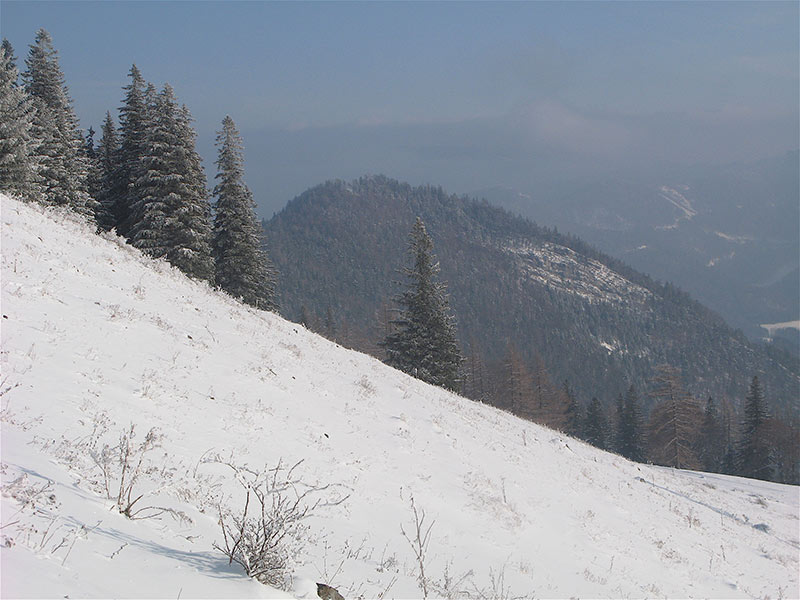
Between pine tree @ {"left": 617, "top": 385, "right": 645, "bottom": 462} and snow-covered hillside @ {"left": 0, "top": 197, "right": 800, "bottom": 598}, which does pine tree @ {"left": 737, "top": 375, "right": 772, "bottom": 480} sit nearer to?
pine tree @ {"left": 617, "top": 385, "right": 645, "bottom": 462}

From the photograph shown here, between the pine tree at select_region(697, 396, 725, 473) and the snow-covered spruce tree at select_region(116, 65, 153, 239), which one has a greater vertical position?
the snow-covered spruce tree at select_region(116, 65, 153, 239)

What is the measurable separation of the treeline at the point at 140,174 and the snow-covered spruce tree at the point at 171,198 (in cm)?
5

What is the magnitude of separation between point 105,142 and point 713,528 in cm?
4097

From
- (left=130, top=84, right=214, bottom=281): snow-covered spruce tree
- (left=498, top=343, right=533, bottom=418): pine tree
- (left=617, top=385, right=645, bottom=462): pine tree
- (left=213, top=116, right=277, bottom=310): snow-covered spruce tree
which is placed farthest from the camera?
(left=617, top=385, right=645, bottom=462): pine tree

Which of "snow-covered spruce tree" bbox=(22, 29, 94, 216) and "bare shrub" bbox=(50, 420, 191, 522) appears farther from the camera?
"snow-covered spruce tree" bbox=(22, 29, 94, 216)

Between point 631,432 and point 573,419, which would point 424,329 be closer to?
point 631,432

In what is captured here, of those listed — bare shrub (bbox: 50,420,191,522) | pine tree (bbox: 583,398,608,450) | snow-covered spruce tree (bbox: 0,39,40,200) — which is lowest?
bare shrub (bbox: 50,420,191,522)

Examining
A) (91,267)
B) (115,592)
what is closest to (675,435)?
(91,267)

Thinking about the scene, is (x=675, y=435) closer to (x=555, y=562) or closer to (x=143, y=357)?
(x=555, y=562)

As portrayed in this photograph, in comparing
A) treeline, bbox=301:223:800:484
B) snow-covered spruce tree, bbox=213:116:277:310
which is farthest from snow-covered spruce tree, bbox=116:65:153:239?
treeline, bbox=301:223:800:484

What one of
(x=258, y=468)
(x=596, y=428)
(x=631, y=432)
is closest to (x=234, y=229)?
(x=258, y=468)

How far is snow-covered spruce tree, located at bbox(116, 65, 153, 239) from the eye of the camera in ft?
109

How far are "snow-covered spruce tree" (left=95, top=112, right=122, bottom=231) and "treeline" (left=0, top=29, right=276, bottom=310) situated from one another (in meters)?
0.07

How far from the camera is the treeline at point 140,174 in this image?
2547 cm
